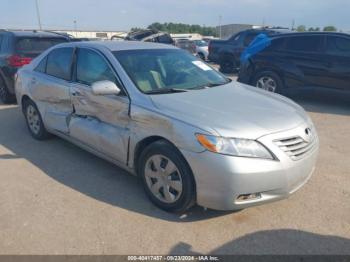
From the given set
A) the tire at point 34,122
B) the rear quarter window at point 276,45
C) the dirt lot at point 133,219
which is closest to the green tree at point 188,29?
the rear quarter window at point 276,45

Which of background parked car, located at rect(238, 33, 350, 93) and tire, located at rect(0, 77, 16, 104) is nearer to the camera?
background parked car, located at rect(238, 33, 350, 93)

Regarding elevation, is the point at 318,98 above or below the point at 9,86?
below

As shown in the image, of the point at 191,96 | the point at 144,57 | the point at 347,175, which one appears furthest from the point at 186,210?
the point at 347,175

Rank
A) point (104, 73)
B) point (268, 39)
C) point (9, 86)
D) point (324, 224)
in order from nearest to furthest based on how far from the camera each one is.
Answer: point (324, 224) → point (104, 73) → point (9, 86) → point (268, 39)

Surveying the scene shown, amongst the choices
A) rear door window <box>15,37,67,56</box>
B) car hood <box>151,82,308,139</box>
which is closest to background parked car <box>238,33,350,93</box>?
car hood <box>151,82,308,139</box>

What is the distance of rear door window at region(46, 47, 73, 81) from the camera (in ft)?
15.0

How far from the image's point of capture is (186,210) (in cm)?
322

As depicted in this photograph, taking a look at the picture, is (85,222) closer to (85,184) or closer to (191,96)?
(85,184)

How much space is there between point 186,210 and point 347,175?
6.99 feet

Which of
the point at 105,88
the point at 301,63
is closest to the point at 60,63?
the point at 105,88

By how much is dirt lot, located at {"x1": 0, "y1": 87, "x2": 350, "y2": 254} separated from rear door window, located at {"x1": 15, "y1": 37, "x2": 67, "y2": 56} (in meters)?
3.87

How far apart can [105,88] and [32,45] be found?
5.11 meters

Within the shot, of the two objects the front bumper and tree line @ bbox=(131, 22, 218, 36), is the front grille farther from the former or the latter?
tree line @ bbox=(131, 22, 218, 36)

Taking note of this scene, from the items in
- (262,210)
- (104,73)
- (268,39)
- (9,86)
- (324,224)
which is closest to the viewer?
(324,224)
